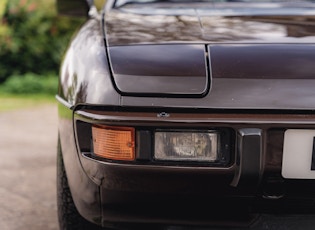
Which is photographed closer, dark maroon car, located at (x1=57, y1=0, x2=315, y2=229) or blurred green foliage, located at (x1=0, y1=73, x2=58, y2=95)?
dark maroon car, located at (x1=57, y1=0, x2=315, y2=229)

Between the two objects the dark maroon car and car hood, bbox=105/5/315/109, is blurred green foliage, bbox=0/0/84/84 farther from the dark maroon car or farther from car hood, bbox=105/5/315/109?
the dark maroon car

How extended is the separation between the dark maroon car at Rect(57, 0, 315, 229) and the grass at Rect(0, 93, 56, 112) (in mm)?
4931

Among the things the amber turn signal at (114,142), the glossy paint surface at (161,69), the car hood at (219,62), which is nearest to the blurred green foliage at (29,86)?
the car hood at (219,62)

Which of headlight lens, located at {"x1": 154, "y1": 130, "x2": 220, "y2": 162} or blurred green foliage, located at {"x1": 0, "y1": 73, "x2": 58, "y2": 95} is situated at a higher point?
headlight lens, located at {"x1": 154, "y1": 130, "x2": 220, "y2": 162}

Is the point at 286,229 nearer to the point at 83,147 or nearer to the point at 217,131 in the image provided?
the point at 217,131

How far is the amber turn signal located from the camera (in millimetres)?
1946

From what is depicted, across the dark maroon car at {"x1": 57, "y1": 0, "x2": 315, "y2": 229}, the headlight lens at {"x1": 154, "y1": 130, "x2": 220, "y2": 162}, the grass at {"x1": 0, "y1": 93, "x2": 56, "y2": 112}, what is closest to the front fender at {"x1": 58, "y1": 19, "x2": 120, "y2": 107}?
the dark maroon car at {"x1": 57, "y1": 0, "x2": 315, "y2": 229}

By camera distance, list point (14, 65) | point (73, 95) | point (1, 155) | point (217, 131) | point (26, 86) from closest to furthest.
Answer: point (217, 131), point (73, 95), point (1, 155), point (26, 86), point (14, 65)

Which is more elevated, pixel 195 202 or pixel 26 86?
pixel 195 202

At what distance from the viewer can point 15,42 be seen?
8.75 meters

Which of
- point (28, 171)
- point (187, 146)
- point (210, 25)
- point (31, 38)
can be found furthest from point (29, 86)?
point (187, 146)

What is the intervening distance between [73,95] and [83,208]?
0.37 metres

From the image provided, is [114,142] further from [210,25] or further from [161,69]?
[210,25]

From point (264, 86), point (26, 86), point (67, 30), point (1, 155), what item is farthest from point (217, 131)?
point (67, 30)
